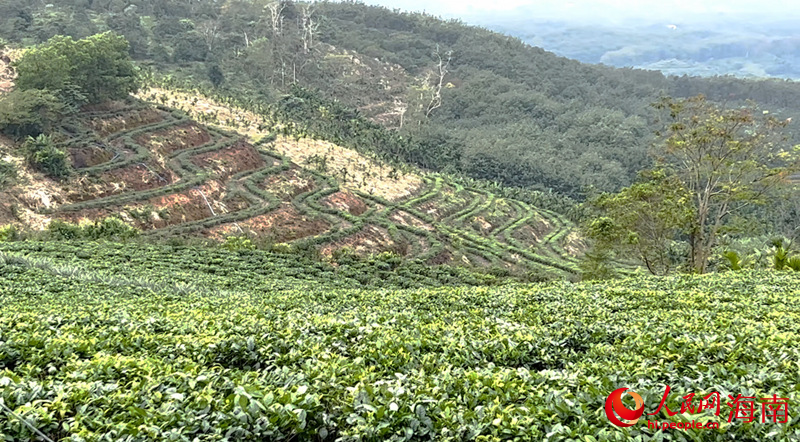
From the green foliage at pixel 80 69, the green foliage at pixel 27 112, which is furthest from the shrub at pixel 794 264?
the green foliage at pixel 80 69

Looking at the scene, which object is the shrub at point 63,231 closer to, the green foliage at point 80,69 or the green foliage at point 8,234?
the green foliage at point 8,234

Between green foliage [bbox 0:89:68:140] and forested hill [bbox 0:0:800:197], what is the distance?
32772 mm

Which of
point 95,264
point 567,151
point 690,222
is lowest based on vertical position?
point 567,151

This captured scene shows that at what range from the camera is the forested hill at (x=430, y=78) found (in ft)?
252

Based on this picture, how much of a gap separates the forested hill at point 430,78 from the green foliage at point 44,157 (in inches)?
1429

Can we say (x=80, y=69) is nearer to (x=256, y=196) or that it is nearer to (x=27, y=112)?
(x=27, y=112)

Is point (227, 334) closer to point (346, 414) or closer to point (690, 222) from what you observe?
point (346, 414)

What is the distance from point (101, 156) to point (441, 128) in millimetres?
66446

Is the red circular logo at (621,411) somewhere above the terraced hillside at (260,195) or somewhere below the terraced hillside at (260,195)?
above

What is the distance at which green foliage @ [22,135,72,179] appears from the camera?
1190 inches

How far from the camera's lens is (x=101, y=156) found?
114 ft

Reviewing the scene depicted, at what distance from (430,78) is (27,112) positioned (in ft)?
308

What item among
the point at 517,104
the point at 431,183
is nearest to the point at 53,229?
the point at 431,183

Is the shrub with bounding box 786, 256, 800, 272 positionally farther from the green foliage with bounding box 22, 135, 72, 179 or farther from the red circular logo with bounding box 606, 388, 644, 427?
the green foliage with bounding box 22, 135, 72, 179
